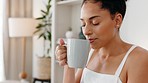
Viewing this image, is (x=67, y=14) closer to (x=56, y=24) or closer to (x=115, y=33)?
(x=56, y=24)

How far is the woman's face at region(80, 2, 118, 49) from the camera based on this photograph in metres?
0.78

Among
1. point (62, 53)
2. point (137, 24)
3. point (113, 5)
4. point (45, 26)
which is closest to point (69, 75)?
point (62, 53)

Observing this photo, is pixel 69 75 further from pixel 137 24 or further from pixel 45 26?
pixel 45 26

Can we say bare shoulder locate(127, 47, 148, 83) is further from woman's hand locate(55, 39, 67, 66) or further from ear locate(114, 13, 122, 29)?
woman's hand locate(55, 39, 67, 66)

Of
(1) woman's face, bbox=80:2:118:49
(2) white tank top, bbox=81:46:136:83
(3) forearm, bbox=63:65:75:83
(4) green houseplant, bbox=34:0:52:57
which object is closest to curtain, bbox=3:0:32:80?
(4) green houseplant, bbox=34:0:52:57

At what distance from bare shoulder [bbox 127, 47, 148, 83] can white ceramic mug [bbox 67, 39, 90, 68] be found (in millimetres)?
149

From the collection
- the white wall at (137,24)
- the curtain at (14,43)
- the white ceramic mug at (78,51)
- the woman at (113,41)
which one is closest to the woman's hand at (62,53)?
the white ceramic mug at (78,51)

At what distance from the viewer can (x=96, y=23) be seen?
0.78 m

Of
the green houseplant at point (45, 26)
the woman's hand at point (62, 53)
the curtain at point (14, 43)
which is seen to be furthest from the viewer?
the curtain at point (14, 43)

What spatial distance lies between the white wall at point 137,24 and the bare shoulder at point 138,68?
0.76m

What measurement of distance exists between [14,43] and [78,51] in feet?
8.53

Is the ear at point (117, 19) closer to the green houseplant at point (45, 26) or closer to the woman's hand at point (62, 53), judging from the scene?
the woman's hand at point (62, 53)

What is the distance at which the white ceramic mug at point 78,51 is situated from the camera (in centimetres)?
83

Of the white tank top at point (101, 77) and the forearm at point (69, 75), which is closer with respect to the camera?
the white tank top at point (101, 77)
